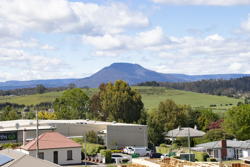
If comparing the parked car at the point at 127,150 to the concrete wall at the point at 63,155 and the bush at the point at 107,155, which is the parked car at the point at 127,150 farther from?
the concrete wall at the point at 63,155

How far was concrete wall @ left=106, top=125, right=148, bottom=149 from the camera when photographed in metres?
74.8

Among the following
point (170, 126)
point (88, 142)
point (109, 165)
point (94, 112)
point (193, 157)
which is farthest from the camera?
point (94, 112)

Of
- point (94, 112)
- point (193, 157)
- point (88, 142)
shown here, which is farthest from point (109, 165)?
point (94, 112)

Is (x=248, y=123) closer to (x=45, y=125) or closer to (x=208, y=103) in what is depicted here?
(x=45, y=125)

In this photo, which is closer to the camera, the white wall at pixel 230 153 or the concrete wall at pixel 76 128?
the white wall at pixel 230 153

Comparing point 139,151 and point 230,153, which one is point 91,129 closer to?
point 139,151

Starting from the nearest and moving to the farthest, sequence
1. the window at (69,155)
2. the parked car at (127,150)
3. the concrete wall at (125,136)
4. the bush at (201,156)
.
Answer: the window at (69,155) < the bush at (201,156) < the parked car at (127,150) < the concrete wall at (125,136)

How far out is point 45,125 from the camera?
77.1 meters

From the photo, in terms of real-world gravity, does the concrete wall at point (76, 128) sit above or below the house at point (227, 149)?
above

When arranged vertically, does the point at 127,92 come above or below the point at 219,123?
above

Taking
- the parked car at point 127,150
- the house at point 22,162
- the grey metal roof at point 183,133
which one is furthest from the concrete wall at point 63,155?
the house at point 22,162

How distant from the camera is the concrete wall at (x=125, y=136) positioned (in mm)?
74812

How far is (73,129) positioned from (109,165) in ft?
73.6

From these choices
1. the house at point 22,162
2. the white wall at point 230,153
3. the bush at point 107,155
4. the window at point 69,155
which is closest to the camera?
the house at point 22,162
